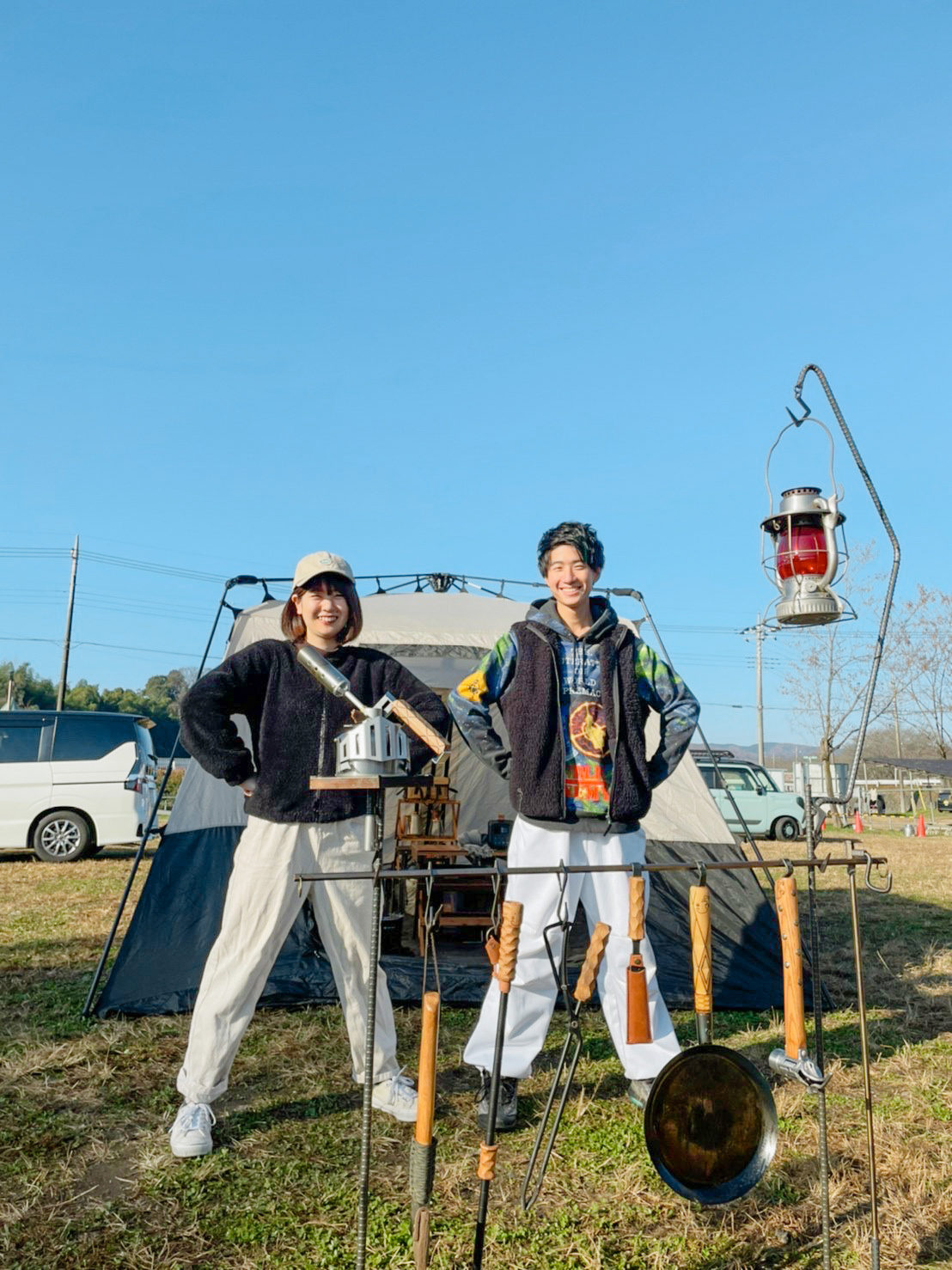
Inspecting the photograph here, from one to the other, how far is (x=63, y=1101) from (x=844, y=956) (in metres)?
4.18

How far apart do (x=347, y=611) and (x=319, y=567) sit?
0.17 m

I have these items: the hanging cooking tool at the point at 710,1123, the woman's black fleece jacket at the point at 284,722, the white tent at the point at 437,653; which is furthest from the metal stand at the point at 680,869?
the white tent at the point at 437,653

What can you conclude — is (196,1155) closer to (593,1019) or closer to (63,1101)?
(63,1101)

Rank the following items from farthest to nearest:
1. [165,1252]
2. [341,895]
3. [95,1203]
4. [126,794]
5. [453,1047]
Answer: [126,794] → [453,1047] → [341,895] → [95,1203] → [165,1252]

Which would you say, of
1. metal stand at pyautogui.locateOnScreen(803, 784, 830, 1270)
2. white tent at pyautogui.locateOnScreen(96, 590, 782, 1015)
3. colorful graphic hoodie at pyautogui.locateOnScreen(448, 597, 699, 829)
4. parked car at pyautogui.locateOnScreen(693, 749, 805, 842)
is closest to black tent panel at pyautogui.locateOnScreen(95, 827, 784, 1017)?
white tent at pyautogui.locateOnScreen(96, 590, 782, 1015)

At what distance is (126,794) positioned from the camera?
1002cm

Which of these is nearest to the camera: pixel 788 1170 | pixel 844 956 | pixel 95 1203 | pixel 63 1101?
pixel 95 1203

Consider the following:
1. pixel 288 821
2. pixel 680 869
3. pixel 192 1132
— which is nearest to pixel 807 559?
pixel 680 869

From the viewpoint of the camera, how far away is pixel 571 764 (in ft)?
9.28

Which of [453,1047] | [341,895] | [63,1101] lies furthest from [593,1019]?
[63,1101]

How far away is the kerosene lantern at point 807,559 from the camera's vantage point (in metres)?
2.95

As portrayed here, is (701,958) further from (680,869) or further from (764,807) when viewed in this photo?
(764,807)

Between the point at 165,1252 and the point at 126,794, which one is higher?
the point at 126,794

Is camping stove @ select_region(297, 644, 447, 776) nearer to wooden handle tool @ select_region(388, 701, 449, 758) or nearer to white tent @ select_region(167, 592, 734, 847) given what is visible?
wooden handle tool @ select_region(388, 701, 449, 758)
